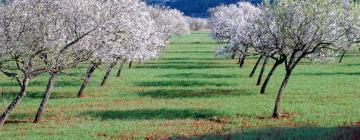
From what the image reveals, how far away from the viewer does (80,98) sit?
48.2 meters

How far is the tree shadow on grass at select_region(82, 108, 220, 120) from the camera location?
36.1 metres

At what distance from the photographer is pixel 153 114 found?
3728 centimetres

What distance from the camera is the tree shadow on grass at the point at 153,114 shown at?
118 feet

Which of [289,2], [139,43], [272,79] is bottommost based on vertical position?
[272,79]

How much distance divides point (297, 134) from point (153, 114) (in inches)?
555

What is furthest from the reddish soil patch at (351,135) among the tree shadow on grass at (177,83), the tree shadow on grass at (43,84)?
the tree shadow on grass at (43,84)

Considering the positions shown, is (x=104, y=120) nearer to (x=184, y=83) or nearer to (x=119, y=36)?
(x=119, y=36)

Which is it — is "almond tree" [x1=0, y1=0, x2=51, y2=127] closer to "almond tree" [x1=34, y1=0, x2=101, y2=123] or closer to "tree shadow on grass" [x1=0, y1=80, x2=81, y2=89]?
"almond tree" [x1=34, y1=0, x2=101, y2=123]

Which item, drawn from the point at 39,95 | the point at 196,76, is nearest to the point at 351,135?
the point at 39,95

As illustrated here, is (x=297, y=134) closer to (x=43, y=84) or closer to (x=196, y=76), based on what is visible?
(x=43, y=84)

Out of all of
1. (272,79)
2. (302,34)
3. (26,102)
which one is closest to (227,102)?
(302,34)

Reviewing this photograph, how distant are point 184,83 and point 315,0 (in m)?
27.1

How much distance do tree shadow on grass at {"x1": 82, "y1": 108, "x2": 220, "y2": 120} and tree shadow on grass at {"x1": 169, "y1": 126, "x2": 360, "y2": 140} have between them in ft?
28.5

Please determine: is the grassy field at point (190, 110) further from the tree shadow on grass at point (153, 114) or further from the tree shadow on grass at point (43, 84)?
the tree shadow on grass at point (43, 84)
